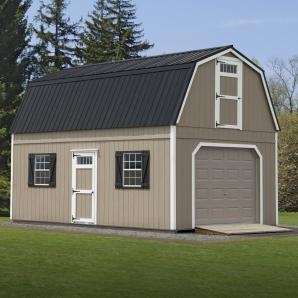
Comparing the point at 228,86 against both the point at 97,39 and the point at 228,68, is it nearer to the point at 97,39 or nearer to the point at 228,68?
the point at 228,68

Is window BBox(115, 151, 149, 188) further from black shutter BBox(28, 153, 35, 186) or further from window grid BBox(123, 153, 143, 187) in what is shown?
black shutter BBox(28, 153, 35, 186)

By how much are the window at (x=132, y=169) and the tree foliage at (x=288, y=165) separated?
724 inches

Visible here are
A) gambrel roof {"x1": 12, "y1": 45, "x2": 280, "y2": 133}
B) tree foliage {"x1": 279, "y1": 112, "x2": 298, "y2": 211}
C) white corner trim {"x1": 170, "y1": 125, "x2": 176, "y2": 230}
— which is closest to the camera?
white corner trim {"x1": 170, "y1": 125, "x2": 176, "y2": 230}

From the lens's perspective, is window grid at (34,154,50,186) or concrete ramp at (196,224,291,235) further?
window grid at (34,154,50,186)

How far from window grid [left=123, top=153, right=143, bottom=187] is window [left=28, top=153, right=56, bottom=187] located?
323cm

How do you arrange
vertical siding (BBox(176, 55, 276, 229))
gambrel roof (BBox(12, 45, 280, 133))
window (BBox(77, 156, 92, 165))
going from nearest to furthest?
vertical siding (BBox(176, 55, 276, 229)) → gambrel roof (BBox(12, 45, 280, 133)) → window (BBox(77, 156, 92, 165))

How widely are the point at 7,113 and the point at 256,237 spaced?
76.8 feet

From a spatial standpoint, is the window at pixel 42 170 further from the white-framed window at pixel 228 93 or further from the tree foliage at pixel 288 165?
the tree foliage at pixel 288 165

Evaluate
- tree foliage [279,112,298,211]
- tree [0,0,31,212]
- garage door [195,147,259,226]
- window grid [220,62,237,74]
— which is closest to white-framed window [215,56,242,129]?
window grid [220,62,237,74]

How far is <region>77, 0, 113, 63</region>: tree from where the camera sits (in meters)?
48.4

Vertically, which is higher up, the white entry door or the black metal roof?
the black metal roof

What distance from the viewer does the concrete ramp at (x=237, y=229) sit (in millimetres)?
20672

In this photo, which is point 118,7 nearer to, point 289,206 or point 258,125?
point 289,206

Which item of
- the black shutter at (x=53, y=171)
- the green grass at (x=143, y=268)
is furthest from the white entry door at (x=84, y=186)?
the green grass at (x=143, y=268)
